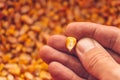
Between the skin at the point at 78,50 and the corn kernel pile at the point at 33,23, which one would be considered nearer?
the skin at the point at 78,50

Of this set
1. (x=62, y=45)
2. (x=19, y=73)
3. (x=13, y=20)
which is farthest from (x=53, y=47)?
(x=13, y=20)

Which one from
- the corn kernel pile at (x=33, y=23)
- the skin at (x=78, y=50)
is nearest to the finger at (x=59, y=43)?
the skin at (x=78, y=50)

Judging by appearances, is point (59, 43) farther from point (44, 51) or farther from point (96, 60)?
point (96, 60)

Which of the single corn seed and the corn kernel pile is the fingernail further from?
the corn kernel pile

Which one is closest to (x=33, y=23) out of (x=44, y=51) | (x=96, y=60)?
(x=44, y=51)

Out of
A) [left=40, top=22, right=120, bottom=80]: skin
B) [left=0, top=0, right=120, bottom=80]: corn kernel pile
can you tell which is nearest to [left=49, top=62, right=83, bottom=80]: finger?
[left=40, top=22, right=120, bottom=80]: skin

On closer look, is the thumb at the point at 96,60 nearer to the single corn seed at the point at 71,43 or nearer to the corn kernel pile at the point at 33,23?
the single corn seed at the point at 71,43
